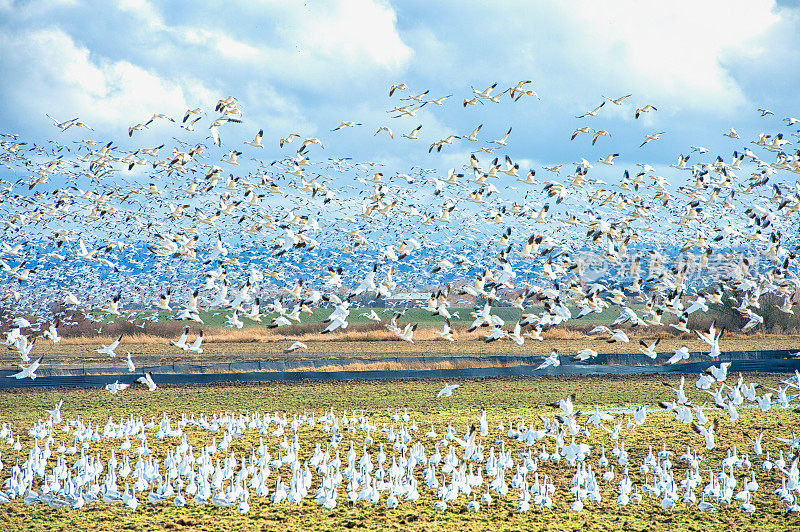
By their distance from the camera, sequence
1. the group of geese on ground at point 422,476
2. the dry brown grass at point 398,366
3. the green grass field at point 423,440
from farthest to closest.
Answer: the dry brown grass at point 398,366 < the group of geese on ground at point 422,476 < the green grass field at point 423,440

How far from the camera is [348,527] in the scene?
38.1 ft

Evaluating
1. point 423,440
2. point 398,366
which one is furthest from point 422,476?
point 398,366

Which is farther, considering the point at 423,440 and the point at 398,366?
the point at 398,366

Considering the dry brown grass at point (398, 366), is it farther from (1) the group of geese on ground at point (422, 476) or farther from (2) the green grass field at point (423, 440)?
(1) the group of geese on ground at point (422, 476)

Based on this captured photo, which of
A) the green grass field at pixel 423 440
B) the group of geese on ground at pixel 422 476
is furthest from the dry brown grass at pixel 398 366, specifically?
the group of geese on ground at pixel 422 476

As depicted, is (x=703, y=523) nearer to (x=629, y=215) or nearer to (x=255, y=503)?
(x=255, y=503)

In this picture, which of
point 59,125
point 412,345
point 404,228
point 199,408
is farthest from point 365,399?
point 412,345

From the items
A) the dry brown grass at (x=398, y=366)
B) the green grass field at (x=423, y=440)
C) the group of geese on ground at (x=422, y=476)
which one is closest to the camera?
the green grass field at (x=423, y=440)

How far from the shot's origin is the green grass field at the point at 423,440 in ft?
38.5

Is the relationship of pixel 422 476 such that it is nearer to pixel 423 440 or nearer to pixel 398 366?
pixel 423 440

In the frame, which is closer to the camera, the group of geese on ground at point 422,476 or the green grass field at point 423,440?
the green grass field at point 423,440

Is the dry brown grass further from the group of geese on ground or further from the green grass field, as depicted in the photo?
the group of geese on ground

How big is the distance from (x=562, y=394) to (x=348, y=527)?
1731 centimetres

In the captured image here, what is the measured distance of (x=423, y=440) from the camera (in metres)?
18.2
